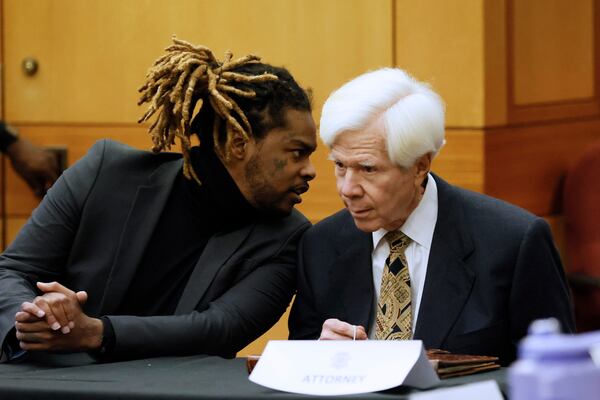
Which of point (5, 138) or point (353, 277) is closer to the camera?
point (353, 277)

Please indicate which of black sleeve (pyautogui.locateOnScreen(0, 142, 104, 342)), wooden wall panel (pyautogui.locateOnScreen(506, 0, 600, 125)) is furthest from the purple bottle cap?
wooden wall panel (pyautogui.locateOnScreen(506, 0, 600, 125))

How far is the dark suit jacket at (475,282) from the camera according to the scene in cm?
277

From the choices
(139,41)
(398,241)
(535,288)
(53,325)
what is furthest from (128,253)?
(139,41)

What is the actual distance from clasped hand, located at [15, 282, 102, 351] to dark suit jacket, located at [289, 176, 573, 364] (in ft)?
1.75

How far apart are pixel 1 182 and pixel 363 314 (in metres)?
2.88

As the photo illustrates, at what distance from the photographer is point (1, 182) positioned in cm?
540

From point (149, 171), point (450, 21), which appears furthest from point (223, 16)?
point (149, 171)

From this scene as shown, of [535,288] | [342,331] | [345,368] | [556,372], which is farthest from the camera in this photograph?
[535,288]

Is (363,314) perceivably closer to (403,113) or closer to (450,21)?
(403,113)

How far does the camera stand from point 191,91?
3.13 metres

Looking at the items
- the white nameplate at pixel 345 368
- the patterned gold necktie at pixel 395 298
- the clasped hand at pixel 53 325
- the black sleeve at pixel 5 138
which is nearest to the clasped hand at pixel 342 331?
the patterned gold necktie at pixel 395 298

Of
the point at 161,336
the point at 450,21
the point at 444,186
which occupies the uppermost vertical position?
the point at 450,21

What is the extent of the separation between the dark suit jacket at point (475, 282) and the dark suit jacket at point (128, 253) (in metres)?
0.22

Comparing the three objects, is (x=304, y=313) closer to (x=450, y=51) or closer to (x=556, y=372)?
(x=556, y=372)
